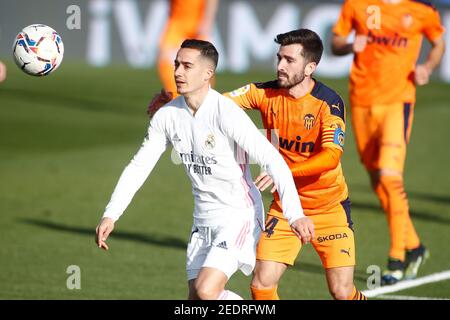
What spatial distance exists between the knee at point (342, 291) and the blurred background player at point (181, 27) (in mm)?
10972

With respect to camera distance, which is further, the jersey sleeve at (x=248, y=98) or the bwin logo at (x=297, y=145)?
the jersey sleeve at (x=248, y=98)

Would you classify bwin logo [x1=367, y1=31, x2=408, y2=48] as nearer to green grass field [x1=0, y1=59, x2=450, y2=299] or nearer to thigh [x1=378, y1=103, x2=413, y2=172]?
thigh [x1=378, y1=103, x2=413, y2=172]

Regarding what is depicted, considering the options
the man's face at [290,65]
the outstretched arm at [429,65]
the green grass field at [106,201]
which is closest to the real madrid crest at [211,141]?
the man's face at [290,65]

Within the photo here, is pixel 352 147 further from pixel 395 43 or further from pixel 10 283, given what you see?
pixel 10 283

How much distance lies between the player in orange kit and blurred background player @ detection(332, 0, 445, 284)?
9.29ft

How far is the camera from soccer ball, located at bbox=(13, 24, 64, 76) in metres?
8.98

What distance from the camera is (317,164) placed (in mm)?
8273

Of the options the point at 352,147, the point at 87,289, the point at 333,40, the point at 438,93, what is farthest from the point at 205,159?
the point at 438,93

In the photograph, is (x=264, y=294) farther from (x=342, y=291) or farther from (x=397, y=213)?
(x=397, y=213)

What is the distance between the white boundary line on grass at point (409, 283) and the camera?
10.5m

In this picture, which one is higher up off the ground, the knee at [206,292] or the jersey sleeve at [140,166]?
the jersey sleeve at [140,166]

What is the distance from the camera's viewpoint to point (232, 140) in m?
7.96

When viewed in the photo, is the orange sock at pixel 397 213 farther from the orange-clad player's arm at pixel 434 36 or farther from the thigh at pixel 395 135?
the orange-clad player's arm at pixel 434 36

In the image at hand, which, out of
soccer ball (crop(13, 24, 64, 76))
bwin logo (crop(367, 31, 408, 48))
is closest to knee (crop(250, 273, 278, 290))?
soccer ball (crop(13, 24, 64, 76))
